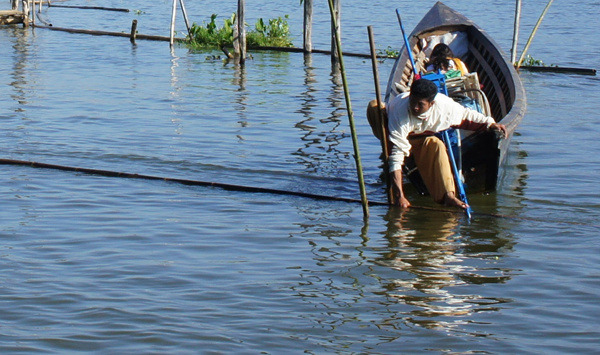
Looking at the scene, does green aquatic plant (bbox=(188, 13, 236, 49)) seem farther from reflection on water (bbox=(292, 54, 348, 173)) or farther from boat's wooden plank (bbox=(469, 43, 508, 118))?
boat's wooden plank (bbox=(469, 43, 508, 118))

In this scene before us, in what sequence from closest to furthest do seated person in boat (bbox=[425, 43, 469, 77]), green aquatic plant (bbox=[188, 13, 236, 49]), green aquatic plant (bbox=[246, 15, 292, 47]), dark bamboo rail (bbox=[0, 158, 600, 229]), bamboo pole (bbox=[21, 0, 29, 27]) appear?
dark bamboo rail (bbox=[0, 158, 600, 229]), seated person in boat (bbox=[425, 43, 469, 77]), green aquatic plant (bbox=[246, 15, 292, 47]), green aquatic plant (bbox=[188, 13, 236, 49]), bamboo pole (bbox=[21, 0, 29, 27])

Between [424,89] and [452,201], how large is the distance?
97 cm

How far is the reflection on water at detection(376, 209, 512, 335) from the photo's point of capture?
526 centimetres

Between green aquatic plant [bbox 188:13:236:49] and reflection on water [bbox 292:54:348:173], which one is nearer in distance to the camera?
reflection on water [bbox 292:54:348:173]

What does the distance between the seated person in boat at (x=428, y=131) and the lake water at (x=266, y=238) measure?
297mm

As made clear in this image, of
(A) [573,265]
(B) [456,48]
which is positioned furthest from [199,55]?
(A) [573,265]

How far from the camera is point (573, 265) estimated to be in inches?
240

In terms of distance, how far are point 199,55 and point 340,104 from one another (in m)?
5.73

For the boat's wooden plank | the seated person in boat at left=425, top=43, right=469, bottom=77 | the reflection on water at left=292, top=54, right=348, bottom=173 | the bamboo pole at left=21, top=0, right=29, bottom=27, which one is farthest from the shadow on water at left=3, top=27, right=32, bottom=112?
the boat's wooden plank

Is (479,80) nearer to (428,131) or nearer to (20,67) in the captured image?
(428,131)

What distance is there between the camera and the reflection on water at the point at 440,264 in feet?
17.3

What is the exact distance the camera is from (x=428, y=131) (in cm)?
728

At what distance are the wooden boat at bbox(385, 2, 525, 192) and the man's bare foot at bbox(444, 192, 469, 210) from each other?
0.65m

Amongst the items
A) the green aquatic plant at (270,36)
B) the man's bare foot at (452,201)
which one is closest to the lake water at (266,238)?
the man's bare foot at (452,201)
